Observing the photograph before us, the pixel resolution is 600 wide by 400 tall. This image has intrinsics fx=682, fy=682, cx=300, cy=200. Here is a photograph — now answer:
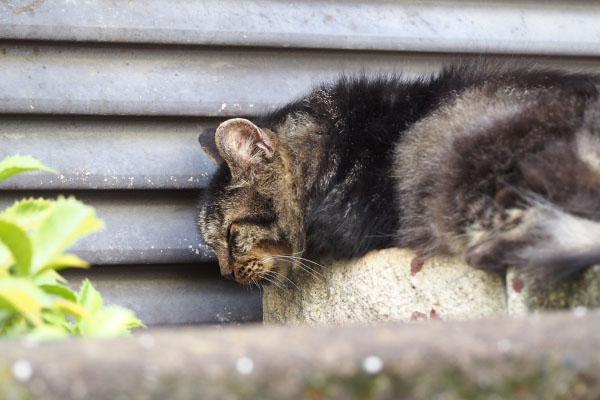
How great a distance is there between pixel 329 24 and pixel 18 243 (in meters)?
2.18

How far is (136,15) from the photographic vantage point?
2.95 metres

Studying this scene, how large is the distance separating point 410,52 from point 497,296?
1574 millimetres

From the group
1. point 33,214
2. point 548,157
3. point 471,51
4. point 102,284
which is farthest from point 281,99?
point 33,214

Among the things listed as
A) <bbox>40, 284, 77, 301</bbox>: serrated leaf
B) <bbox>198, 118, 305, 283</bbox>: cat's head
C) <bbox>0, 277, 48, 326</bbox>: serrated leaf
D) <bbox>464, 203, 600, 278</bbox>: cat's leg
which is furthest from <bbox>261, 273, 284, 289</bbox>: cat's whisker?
<bbox>0, 277, 48, 326</bbox>: serrated leaf

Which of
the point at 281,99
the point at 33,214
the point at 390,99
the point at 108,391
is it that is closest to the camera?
the point at 108,391

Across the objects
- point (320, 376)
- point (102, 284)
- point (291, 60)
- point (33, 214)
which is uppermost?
point (291, 60)

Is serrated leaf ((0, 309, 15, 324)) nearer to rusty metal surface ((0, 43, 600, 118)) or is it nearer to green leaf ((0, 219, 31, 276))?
green leaf ((0, 219, 31, 276))

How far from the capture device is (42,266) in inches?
51.6

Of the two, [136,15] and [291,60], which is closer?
[136,15]

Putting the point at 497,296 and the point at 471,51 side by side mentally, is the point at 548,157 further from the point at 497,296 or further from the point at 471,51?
the point at 471,51

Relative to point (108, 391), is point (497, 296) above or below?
below

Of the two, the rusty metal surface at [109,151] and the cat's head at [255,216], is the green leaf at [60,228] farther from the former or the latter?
the rusty metal surface at [109,151]

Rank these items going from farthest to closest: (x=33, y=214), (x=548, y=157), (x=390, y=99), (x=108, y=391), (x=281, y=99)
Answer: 1. (x=281, y=99)
2. (x=390, y=99)
3. (x=548, y=157)
4. (x=33, y=214)
5. (x=108, y=391)

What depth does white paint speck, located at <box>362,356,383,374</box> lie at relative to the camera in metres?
0.98
